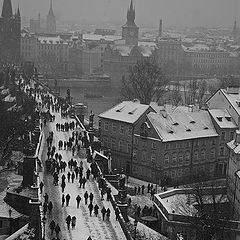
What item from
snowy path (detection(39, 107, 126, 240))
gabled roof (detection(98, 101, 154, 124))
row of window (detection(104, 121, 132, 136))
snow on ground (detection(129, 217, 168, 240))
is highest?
gabled roof (detection(98, 101, 154, 124))

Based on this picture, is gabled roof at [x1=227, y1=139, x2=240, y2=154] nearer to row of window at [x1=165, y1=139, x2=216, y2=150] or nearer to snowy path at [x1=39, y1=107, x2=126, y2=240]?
row of window at [x1=165, y1=139, x2=216, y2=150]

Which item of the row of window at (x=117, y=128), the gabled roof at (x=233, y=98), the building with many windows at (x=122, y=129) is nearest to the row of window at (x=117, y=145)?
the building with many windows at (x=122, y=129)

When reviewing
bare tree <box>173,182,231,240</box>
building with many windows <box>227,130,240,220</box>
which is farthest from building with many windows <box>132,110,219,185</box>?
bare tree <box>173,182,231,240</box>

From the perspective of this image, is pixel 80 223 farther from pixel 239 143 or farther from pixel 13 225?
pixel 239 143

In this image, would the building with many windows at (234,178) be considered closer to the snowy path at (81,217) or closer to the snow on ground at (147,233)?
the snow on ground at (147,233)

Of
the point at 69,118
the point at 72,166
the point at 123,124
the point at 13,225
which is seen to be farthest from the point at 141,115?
the point at 13,225

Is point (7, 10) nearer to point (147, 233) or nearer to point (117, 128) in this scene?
point (117, 128)
